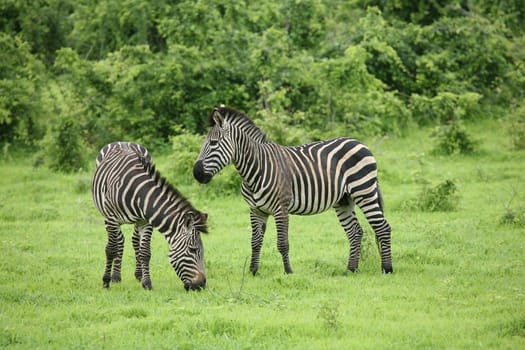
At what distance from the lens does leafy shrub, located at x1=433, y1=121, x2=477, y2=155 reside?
18969mm

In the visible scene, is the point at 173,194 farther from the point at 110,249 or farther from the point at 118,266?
the point at 118,266

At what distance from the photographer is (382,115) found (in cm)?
2095

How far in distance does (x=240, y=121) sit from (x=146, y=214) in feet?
6.68

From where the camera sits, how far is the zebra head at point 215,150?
397 inches

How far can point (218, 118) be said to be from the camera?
1023 centimetres

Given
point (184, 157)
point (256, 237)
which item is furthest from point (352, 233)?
point (184, 157)

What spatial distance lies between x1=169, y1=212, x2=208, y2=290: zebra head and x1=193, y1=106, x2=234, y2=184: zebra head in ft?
3.45

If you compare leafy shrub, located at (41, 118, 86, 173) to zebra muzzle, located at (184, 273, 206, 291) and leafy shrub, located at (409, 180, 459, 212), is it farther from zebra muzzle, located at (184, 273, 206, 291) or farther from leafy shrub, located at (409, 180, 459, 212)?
zebra muzzle, located at (184, 273, 206, 291)

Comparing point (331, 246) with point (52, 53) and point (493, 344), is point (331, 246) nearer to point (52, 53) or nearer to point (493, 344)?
point (493, 344)

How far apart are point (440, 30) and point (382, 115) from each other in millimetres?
4094

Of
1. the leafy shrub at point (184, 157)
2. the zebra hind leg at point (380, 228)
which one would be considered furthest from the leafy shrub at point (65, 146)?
the zebra hind leg at point (380, 228)

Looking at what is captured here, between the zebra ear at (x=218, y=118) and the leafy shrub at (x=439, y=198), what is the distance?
598cm

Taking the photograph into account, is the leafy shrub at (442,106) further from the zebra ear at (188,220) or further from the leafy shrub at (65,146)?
the zebra ear at (188,220)

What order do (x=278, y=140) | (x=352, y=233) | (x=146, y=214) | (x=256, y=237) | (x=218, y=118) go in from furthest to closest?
1. (x=278, y=140)
2. (x=352, y=233)
3. (x=256, y=237)
4. (x=218, y=118)
5. (x=146, y=214)
